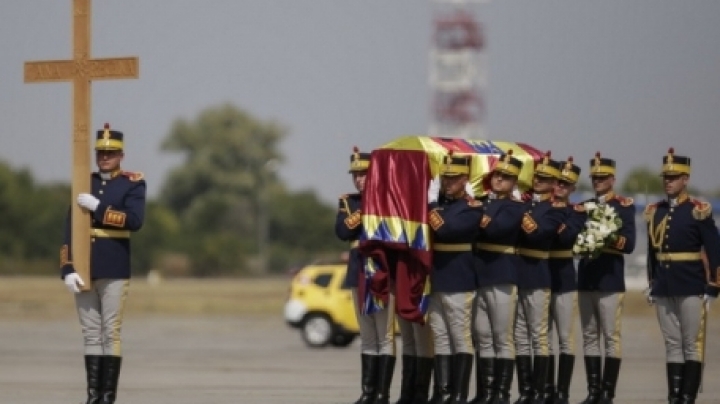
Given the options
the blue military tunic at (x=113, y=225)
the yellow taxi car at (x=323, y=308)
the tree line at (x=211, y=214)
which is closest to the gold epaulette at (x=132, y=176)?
the blue military tunic at (x=113, y=225)

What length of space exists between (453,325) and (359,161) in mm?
1589

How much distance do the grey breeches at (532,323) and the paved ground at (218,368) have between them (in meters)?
1.97

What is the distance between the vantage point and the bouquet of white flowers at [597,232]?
54.4 ft

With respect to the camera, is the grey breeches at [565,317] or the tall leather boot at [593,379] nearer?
the grey breeches at [565,317]

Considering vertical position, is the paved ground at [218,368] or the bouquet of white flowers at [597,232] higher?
the bouquet of white flowers at [597,232]

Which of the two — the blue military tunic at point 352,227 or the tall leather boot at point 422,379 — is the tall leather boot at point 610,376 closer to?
the tall leather boot at point 422,379

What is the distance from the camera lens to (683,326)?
52.6ft

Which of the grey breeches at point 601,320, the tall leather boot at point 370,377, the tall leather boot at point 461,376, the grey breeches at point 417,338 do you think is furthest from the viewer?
the grey breeches at point 601,320

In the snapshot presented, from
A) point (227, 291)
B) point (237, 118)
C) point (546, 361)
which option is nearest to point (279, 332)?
point (546, 361)

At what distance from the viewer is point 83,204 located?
15352 mm

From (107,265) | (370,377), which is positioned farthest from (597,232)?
(107,265)

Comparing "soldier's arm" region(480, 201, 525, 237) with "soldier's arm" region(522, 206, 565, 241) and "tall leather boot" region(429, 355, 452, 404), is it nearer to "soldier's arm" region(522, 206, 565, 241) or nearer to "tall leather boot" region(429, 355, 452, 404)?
"soldier's arm" region(522, 206, 565, 241)

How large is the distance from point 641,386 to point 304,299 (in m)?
11.7

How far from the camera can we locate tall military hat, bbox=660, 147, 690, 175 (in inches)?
624
